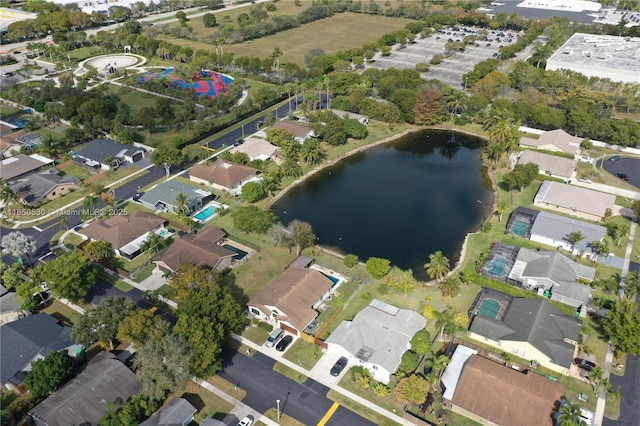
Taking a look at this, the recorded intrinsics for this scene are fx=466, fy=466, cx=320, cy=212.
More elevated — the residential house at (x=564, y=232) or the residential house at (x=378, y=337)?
the residential house at (x=564, y=232)

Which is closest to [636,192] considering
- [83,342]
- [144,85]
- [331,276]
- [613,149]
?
[613,149]

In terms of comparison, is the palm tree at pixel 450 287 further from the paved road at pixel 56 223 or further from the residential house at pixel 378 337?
the paved road at pixel 56 223

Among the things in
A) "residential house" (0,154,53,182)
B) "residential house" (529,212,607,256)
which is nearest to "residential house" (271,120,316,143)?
"residential house" (0,154,53,182)

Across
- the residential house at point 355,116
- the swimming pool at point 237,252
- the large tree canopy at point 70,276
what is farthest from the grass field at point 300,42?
the large tree canopy at point 70,276

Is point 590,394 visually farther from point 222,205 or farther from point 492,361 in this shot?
point 222,205

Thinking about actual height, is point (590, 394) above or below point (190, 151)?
below

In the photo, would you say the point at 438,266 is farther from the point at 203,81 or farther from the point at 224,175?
the point at 203,81

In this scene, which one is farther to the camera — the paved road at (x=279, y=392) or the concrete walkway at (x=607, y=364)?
the paved road at (x=279, y=392)
